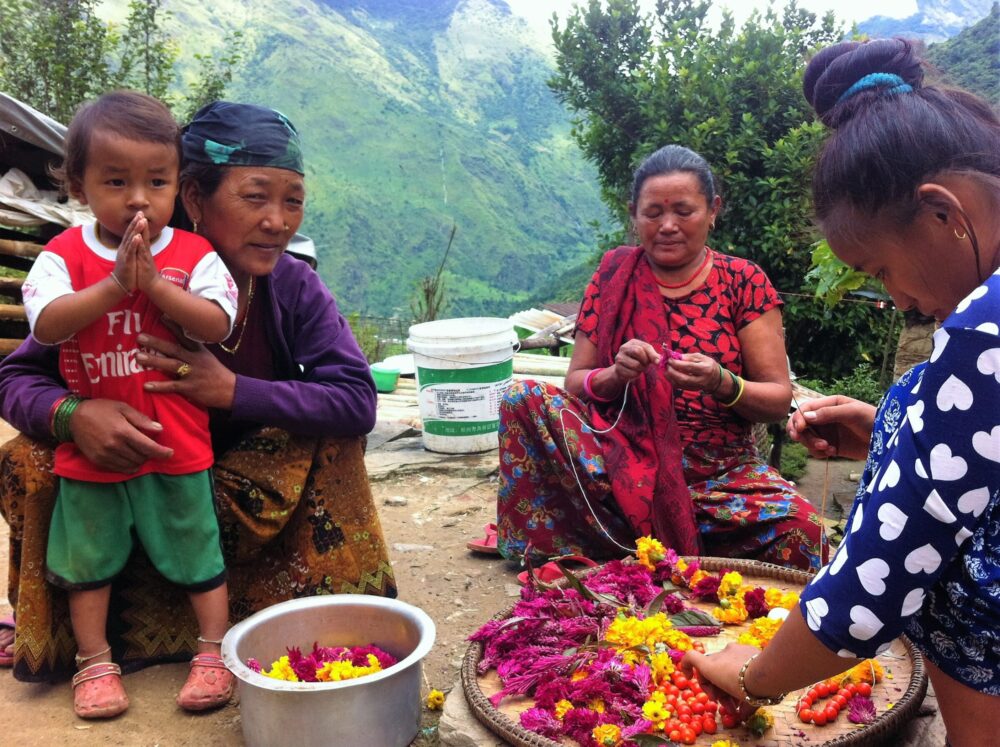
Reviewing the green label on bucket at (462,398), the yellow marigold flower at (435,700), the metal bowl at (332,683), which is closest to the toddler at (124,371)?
the metal bowl at (332,683)

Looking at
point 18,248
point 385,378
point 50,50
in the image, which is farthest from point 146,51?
point 385,378

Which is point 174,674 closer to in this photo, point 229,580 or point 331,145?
point 229,580

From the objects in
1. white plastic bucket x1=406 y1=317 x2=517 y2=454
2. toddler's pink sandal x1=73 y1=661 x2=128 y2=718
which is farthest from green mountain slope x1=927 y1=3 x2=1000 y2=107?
toddler's pink sandal x1=73 y1=661 x2=128 y2=718

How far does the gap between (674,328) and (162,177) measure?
178 centimetres

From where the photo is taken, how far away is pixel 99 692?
225 cm

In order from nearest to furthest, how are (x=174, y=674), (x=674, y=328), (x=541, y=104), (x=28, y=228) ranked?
(x=174, y=674) → (x=674, y=328) → (x=28, y=228) → (x=541, y=104)

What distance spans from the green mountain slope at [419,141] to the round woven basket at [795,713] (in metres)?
17.0

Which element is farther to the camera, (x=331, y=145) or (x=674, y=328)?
(x=331, y=145)

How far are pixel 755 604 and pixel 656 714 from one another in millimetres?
621

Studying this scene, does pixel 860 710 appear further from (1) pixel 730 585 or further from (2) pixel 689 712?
(1) pixel 730 585

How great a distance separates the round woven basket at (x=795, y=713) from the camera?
5.31 feet

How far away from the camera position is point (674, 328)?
3133 millimetres

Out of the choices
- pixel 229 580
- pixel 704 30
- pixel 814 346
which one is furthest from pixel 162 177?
pixel 704 30

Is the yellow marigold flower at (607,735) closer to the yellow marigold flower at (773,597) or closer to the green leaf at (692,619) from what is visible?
the green leaf at (692,619)
